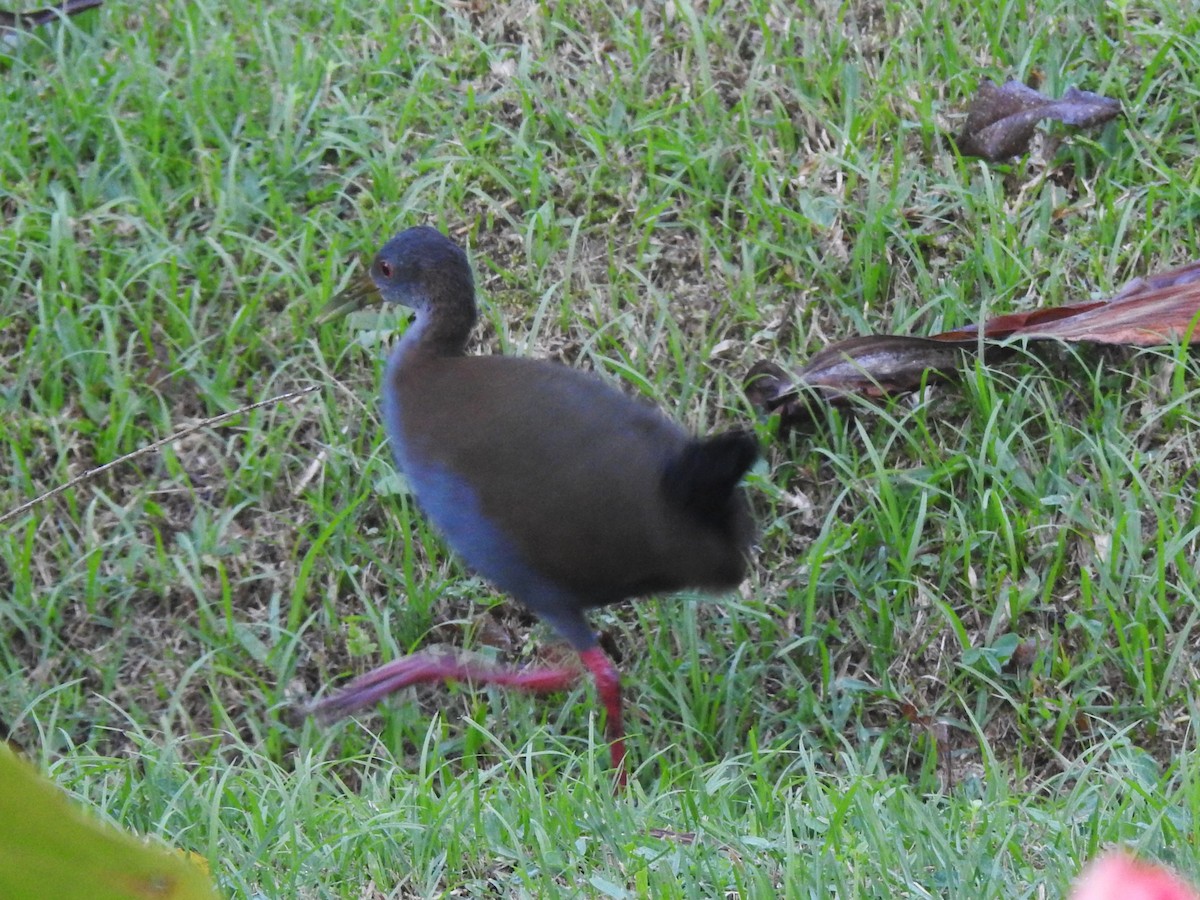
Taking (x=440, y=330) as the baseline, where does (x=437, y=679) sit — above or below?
below

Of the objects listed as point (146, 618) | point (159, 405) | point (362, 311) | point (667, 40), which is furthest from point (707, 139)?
point (146, 618)

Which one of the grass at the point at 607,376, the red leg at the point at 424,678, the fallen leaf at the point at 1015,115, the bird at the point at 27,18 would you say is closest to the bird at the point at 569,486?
the red leg at the point at 424,678

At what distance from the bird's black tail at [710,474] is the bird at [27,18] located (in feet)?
11.3

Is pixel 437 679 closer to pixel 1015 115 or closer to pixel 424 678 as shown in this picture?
pixel 424 678

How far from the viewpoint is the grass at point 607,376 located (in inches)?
130

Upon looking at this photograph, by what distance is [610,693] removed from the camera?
3.32m

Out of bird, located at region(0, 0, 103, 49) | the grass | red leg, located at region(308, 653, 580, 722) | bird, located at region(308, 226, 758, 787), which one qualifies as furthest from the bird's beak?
bird, located at region(0, 0, 103, 49)

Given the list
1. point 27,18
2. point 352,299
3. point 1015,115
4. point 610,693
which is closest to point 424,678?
point 610,693

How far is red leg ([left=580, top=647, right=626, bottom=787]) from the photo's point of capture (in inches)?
127

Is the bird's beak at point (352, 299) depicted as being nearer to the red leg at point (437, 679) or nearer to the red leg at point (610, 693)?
the red leg at point (437, 679)

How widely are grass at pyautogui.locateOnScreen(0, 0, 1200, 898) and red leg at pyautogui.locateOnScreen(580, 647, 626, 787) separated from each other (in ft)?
0.48

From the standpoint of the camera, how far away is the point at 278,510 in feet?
13.7

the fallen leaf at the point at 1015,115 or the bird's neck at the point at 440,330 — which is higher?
the fallen leaf at the point at 1015,115

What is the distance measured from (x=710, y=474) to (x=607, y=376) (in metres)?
1.50
